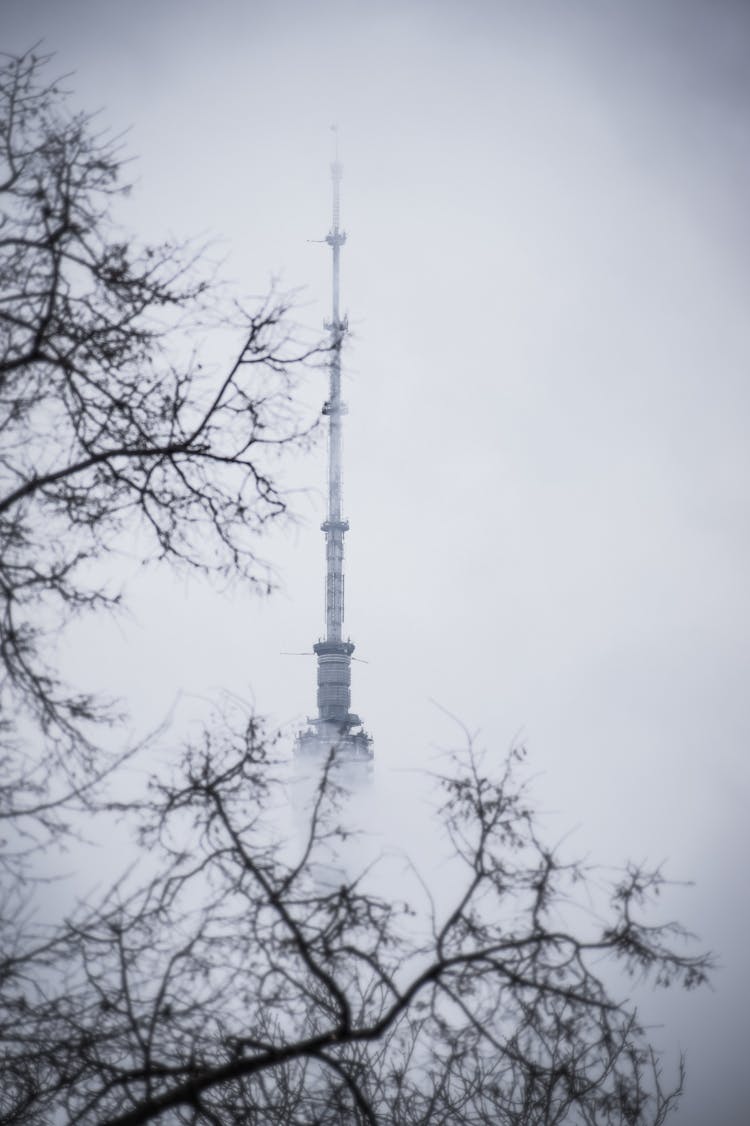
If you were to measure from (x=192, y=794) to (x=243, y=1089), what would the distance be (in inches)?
65.3

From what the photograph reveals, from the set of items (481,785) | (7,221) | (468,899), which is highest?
(7,221)

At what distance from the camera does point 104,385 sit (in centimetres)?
476

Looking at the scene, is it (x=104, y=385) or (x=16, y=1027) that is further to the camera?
(x=104, y=385)

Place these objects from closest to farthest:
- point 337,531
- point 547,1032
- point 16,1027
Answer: point 547,1032
point 16,1027
point 337,531

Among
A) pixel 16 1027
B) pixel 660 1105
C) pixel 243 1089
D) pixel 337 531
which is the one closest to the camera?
pixel 16 1027

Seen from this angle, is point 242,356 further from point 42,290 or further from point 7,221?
point 7,221

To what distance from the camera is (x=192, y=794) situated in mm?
4012

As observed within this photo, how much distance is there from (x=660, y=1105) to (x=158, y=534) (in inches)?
342

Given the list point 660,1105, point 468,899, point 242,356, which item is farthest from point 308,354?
point 660,1105

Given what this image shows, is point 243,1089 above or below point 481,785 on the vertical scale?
below

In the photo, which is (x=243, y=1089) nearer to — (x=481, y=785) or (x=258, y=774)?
(x=258, y=774)

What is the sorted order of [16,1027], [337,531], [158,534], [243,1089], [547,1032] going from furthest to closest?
1. [337,531]
2. [158,534]
3. [243,1089]
4. [16,1027]
5. [547,1032]

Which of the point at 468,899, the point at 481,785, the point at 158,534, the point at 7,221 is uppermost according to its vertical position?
the point at 7,221

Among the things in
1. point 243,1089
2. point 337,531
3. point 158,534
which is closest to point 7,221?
point 158,534
